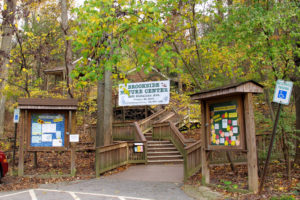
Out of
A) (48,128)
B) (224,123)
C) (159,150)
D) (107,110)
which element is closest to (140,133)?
(159,150)

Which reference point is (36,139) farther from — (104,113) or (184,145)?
(184,145)

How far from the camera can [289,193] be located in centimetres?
694

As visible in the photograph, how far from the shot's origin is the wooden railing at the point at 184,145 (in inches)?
393

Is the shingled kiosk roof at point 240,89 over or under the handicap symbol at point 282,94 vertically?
over

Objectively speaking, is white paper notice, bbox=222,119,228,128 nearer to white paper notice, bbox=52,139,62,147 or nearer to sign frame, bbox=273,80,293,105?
sign frame, bbox=273,80,293,105

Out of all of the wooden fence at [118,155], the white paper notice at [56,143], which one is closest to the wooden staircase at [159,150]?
the wooden fence at [118,155]

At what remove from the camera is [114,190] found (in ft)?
27.3

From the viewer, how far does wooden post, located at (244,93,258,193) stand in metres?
7.17

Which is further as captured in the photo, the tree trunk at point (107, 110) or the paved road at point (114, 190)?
the tree trunk at point (107, 110)

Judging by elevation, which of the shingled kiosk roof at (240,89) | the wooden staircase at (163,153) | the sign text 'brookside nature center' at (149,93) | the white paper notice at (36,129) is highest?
the sign text 'brookside nature center' at (149,93)

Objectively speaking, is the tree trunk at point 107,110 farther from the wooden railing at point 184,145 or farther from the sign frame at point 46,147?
the wooden railing at point 184,145

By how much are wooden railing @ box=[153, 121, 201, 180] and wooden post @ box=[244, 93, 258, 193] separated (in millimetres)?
2897

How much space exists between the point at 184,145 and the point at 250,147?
23.3ft

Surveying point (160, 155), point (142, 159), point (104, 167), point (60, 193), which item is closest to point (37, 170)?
point (104, 167)
